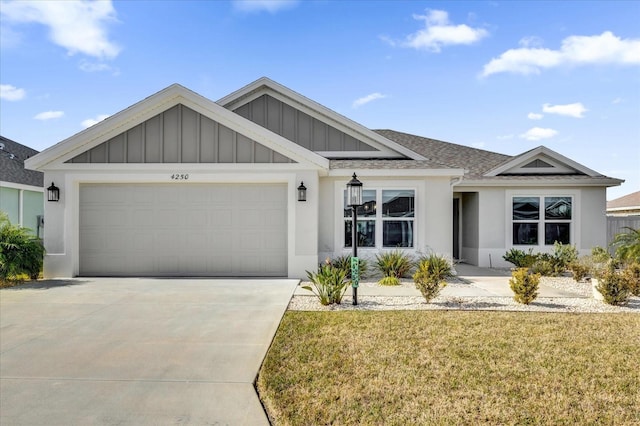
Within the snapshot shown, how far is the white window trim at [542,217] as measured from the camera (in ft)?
42.6

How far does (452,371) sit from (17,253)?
10.5 meters

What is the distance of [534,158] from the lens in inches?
525

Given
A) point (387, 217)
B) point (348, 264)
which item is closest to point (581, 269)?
point (387, 217)

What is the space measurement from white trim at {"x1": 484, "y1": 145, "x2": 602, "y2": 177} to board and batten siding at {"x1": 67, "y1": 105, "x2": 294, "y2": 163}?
25.9 feet

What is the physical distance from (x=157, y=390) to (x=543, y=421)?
364cm

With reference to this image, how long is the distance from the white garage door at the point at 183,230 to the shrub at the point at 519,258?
25.5 feet

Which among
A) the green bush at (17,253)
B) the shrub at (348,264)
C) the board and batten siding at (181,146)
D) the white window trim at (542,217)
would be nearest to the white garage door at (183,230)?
the board and batten siding at (181,146)

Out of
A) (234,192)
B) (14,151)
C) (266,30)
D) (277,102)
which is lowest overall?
(234,192)

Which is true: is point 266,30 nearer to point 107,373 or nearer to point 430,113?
point 430,113

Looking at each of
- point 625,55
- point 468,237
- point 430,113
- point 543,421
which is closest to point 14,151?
point 430,113

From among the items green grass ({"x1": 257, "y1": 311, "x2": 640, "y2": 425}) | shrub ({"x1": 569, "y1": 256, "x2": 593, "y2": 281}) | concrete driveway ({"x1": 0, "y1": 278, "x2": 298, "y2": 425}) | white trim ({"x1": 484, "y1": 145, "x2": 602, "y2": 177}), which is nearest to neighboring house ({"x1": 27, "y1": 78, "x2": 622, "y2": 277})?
concrete driveway ({"x1": 0, "y1": 278, "x2": 298, "y2": 425})

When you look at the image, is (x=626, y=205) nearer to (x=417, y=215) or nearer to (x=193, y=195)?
(x=417, y=215)

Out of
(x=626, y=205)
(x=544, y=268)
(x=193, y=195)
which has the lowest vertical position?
(x=544, y=268)

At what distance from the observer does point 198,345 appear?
4996 mm
